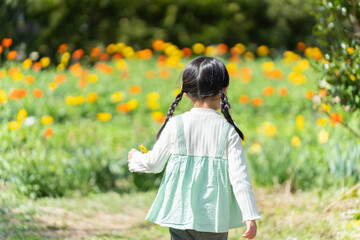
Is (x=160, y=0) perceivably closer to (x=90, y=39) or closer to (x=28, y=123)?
(x=90, y=39)

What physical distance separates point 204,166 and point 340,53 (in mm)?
1553

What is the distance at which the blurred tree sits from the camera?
3129mm

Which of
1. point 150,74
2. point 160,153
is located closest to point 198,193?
point 160,153

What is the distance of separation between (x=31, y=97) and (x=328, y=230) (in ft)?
11.9

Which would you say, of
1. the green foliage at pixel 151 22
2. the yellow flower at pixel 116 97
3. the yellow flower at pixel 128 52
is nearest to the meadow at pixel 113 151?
the yellow flower at pixel 116 97

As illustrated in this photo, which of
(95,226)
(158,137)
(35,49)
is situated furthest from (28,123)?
(35,49)

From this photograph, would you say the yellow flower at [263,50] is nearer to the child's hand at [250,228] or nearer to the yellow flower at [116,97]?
the yellow flower at [116,97]

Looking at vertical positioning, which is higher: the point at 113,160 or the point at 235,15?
the point at 235,15

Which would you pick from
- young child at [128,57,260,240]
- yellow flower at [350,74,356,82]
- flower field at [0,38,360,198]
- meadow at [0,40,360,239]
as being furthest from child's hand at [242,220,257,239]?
yellow flower at [350,74,356,82]

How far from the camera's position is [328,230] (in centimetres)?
322

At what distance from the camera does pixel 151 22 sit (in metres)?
9.44

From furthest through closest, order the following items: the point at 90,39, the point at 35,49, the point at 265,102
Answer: the point at 90,39, the point at 35,49, the point at 265,102

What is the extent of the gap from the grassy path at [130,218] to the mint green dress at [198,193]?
47.0 inches

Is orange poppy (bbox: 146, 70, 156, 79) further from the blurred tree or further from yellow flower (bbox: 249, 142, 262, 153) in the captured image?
the blurred tree
